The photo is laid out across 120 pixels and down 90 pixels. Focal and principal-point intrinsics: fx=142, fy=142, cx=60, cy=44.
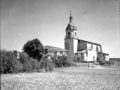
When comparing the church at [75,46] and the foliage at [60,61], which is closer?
the foliage at [60,61]

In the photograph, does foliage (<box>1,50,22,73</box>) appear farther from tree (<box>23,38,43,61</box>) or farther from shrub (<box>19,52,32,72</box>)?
tree (<box>23,38,43,61</box>)

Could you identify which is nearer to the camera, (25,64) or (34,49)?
(25,64)

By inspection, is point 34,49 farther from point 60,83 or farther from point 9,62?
point 60,83

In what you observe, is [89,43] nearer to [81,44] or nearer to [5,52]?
[81,44]

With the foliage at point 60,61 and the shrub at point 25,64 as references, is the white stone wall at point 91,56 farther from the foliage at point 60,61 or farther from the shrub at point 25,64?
the shrub at point 25,64

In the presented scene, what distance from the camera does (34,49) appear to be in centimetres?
3697

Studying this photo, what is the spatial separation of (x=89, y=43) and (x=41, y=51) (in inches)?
1215

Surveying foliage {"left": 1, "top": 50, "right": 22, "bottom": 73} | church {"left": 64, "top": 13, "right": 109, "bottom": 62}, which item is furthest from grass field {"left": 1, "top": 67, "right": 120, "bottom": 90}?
church {"left": 64, "top": 13, "right": 109, "bottom": 62}

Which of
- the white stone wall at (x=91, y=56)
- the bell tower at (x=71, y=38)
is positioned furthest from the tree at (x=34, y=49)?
the white stone wall at (x=91, y=56)

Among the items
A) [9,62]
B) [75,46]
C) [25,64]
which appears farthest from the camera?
[75,46]

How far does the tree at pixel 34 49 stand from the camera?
37250 millimetres

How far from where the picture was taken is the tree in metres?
37.2

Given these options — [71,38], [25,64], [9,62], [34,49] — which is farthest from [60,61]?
[71,38]

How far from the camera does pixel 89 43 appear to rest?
207ft
